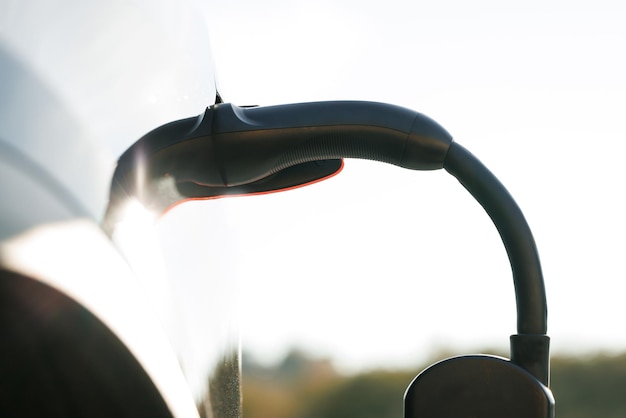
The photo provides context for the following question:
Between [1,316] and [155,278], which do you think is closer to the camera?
[1,316]

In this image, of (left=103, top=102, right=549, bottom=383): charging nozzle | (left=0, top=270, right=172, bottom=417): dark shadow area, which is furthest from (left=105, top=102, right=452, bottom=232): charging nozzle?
(left=0, top=270, right=172, bottom=417): dark shadow area

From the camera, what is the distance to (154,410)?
0.41m

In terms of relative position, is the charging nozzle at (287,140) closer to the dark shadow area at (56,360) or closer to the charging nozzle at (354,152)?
the charging nozzle at (354,152)

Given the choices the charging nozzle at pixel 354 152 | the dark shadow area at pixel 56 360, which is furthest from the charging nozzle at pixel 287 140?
the dark shadow area at pixel 56 360

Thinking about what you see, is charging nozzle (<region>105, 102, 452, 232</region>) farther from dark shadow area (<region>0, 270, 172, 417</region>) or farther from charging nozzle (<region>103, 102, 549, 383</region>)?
dark shadow area (<region>0, 270, 172, 417</region>)

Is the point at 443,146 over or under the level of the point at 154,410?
over

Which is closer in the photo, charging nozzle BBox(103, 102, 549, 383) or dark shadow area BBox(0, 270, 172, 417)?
dark shadow area BBox(0, 270, 172, 417)

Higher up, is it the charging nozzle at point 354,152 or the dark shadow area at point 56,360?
the charging nozzle at point 354,152

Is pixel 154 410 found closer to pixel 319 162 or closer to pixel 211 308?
pixel 211 308

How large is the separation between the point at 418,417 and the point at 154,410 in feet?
0.74

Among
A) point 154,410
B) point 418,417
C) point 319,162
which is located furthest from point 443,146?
point 154,410

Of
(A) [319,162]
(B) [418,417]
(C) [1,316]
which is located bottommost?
(B) [418,417]

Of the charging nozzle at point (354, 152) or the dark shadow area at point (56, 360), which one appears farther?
the charging nozzle at point (354, 152)

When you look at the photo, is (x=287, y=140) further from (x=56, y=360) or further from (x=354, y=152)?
(x=56, y=360)
